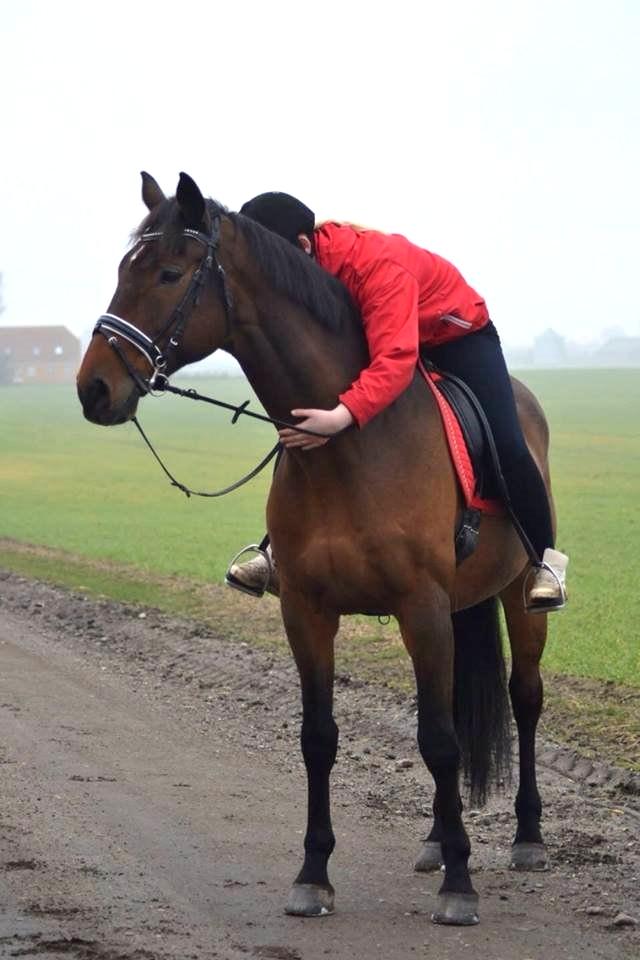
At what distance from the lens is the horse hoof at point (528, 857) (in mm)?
6824

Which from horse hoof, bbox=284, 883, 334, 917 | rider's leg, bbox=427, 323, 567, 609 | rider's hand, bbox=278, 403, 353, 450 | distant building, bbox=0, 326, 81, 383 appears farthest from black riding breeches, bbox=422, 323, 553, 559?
distant building, bbox=0, 326, 81, 383

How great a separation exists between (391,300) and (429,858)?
2.41 meters

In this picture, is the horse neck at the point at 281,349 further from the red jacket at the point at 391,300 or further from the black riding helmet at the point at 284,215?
the black riding helmet at the point at 284,215

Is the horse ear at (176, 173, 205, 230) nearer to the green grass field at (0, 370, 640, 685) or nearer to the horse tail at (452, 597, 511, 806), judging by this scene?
the horse tail at (452, 597, 511, 806)

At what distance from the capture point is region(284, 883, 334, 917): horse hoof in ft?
20.0

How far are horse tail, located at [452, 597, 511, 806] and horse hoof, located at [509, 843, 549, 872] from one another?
410 millimetres

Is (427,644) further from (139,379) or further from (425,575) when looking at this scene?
(139,379)

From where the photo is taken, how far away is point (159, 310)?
18.7 ft

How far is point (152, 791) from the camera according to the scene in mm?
8055

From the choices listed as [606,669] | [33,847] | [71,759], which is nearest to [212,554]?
[606,669]

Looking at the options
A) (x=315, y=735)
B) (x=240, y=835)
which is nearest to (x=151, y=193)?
(x=315, y=735)

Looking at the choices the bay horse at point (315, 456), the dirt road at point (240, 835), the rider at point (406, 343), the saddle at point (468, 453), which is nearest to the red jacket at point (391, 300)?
the rider at point (406, 343)

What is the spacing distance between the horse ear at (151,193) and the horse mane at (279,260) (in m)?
0.11

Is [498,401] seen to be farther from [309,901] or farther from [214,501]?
[214,501]
